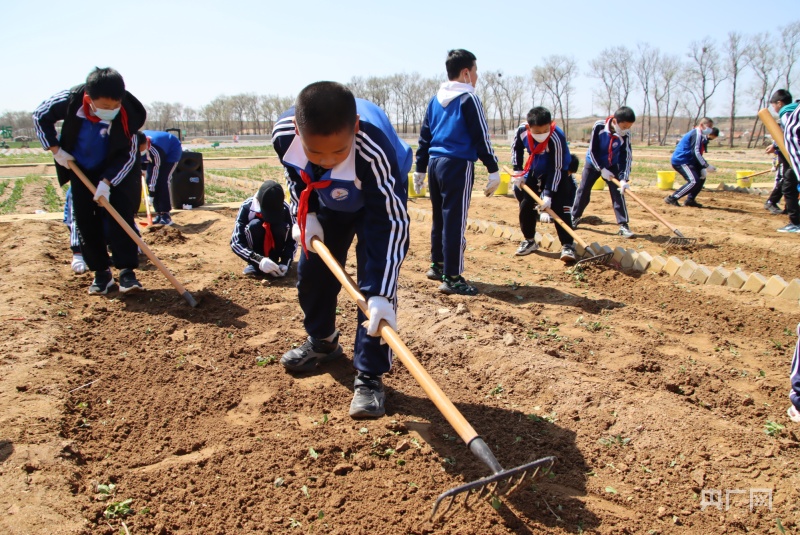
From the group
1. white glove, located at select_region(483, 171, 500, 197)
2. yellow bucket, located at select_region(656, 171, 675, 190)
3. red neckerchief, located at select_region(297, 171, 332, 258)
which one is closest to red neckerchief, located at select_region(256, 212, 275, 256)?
white glove, located at select_region(483, 171, 500, 197)

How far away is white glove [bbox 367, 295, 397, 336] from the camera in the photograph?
2.55 meters

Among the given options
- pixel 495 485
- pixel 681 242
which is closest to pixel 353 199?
pixel 495 485

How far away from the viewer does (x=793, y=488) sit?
95.9 inches

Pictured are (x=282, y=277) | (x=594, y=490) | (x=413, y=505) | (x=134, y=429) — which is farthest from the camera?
(x=282, y=277)

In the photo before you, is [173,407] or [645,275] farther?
[645,275]

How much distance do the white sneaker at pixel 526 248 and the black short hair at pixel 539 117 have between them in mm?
1467

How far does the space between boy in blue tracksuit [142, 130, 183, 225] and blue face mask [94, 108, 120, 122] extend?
167 inches

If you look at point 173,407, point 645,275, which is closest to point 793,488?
point 173,407

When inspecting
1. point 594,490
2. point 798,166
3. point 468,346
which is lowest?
point 594,490

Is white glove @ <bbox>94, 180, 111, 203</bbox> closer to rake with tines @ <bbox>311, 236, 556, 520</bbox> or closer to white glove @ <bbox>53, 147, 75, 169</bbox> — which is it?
white glove @ <bbox>53, 147, 75, 169</bbox>

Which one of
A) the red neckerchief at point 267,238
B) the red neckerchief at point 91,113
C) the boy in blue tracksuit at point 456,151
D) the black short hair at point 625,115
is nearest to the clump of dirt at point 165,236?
the red neckerchief at point 267,238

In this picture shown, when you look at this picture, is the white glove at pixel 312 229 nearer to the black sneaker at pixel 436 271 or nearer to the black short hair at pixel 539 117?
the black sneaker at pixel 436 271

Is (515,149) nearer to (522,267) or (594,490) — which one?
(522,267)

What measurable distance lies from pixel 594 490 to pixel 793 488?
33.0 inches
